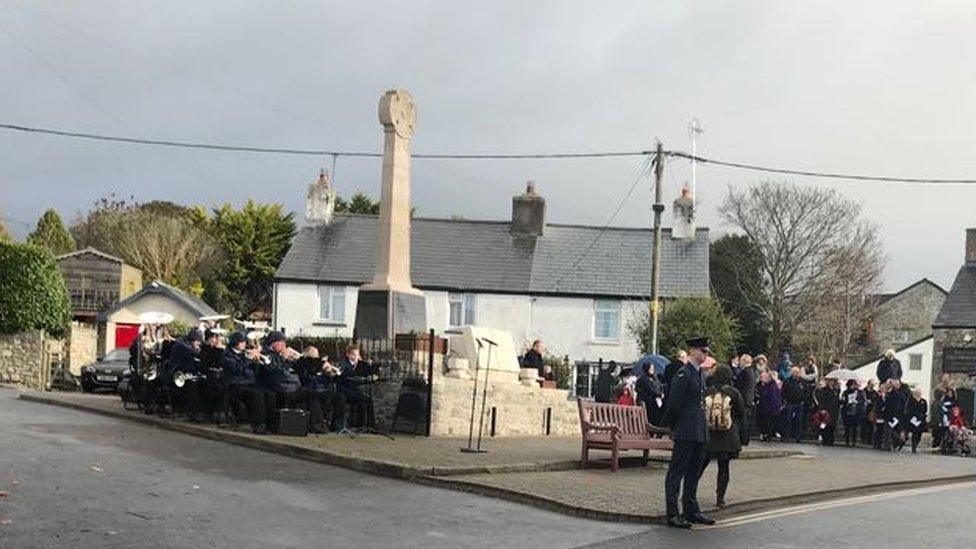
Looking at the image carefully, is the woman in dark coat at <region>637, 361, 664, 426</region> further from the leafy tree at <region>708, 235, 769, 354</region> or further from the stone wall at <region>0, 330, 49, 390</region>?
the leafy tree at <region>708, 235, 769, 354</region>

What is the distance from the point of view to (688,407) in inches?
505

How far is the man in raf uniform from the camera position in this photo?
12.6 metres

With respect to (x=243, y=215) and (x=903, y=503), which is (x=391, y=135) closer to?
(x=903, y=503)

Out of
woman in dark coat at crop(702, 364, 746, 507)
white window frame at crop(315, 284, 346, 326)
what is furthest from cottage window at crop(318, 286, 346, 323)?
woman in dark coat at crop(702, 364, 746, 507)

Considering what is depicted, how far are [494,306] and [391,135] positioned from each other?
26494mm

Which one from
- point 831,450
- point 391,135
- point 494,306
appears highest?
point 391,135

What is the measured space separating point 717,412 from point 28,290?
1030 inches

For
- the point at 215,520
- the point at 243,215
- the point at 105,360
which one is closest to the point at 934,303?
the point at 243,215

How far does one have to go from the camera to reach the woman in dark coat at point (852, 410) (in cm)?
2719

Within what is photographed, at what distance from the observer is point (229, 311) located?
61.6 metres

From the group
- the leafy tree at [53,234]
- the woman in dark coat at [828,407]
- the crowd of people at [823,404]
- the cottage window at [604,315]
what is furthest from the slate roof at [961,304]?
the leafy tree at [53,234]

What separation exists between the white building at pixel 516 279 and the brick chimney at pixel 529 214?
0.15ft

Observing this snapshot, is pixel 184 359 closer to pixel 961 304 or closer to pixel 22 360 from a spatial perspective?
pixel 22 360

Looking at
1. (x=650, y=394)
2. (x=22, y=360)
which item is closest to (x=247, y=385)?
(x=650, y=394)
